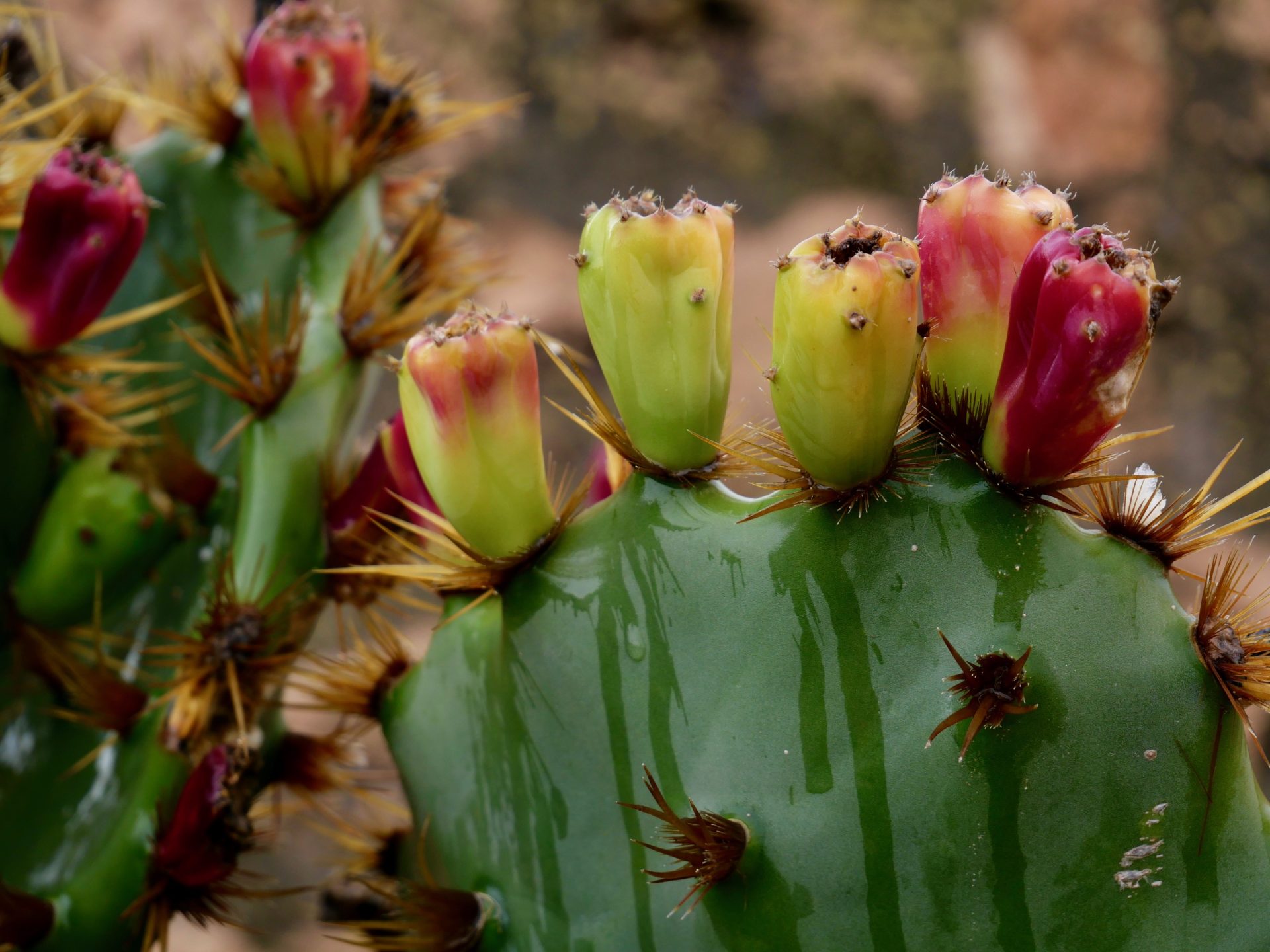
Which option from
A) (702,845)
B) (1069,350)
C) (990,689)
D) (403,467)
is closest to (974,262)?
(1069,350)

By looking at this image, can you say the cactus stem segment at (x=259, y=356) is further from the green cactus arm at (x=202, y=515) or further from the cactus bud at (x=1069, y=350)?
the cactus bud at (x=1069, y=350)

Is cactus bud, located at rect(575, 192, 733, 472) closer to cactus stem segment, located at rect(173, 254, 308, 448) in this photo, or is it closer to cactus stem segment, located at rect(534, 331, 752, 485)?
cactus stem segment, located at rect(534, 331, 752, 485)

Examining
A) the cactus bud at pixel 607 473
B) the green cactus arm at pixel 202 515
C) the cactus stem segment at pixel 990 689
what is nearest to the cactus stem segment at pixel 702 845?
the cactus stem segment at pixel 990 689

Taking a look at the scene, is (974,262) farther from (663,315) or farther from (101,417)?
(101,417)

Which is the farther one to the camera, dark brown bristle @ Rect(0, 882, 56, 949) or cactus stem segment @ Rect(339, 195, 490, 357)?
cactus stem segment @ Rect(339, 195, 490, 357)

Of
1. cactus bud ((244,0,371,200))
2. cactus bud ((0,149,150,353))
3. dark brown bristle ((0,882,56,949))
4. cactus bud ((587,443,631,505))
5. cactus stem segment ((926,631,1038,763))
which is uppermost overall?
cactus bud ((244,0,371,200))

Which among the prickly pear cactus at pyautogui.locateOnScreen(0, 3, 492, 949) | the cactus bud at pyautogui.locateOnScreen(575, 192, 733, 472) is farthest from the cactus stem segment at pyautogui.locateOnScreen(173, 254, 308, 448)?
the cactus bud at pyautogui.locateOnScreen(575, 192, 733, 472)

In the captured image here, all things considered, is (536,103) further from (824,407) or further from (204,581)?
(824,407)
